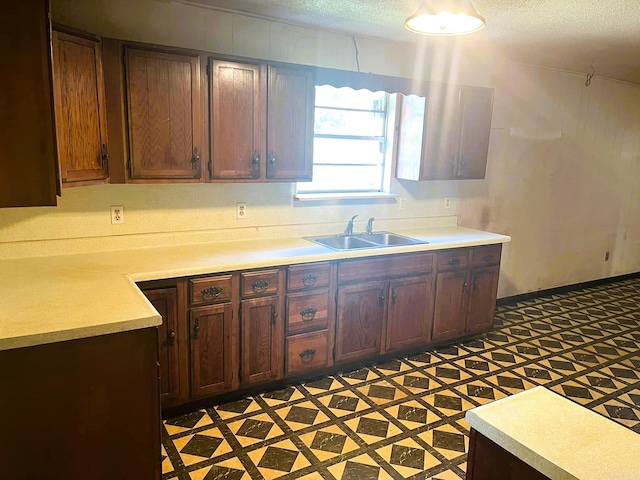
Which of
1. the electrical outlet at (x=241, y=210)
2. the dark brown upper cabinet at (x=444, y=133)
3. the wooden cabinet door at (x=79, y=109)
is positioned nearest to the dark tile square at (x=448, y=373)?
the dark brown upper cabinet at (x=444, y=133)

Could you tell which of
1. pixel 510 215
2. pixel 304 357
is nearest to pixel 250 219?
pixel 304 357

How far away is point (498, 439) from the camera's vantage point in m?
1.15

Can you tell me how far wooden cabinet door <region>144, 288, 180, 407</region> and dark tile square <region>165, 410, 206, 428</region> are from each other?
0.39ft

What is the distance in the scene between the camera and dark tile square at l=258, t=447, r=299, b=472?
237 centimetres

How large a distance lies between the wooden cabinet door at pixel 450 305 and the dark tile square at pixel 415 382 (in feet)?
1.57

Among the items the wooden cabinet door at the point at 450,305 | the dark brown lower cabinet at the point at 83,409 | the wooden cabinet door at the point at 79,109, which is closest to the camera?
the dark brown lower cabinet at the point at 83,409

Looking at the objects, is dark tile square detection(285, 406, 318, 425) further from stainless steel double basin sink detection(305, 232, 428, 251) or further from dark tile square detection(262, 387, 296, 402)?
stainless steel double basin sink detection(305, 232, 428, 251)

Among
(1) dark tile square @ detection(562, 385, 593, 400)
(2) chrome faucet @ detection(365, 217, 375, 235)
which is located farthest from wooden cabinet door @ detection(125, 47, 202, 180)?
(1) dark tile square @ detection(562, 385, 593, 400)

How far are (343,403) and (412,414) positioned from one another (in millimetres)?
418

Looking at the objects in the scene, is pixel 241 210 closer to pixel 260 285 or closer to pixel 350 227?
pixel 260 285

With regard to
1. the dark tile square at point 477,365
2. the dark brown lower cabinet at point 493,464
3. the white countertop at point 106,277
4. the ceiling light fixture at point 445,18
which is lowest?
the dark tile square at point 477,365

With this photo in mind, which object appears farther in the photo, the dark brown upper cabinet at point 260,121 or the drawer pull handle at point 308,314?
the drawer pull handle at point 308,314

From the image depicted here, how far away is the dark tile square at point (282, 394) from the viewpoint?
301 cm

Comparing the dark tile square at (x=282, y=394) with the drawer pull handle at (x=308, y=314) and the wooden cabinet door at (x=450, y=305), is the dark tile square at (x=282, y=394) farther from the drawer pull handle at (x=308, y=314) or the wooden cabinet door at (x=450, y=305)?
the wooden cabinet door at (x=450, y=305)
